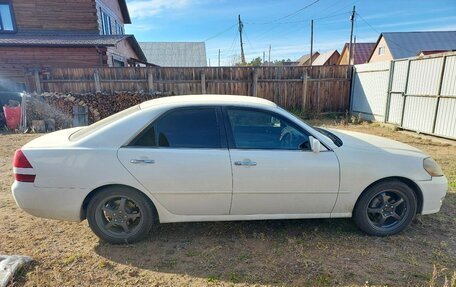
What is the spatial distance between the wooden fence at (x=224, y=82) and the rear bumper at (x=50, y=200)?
877 centimetres

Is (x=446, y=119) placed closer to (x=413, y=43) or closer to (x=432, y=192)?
(x=432, y=192)

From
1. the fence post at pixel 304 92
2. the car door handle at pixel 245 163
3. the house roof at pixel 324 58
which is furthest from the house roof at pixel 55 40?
the house roof at pixel 324 58

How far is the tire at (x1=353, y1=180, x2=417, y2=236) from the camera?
3008 mm

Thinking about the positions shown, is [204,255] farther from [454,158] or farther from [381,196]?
[454,158]

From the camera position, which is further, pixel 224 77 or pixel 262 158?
pixel 224 77

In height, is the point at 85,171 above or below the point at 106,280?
above

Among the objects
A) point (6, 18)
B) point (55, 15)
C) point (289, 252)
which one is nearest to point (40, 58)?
point (55, 15)

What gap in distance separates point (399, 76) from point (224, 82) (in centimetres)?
636

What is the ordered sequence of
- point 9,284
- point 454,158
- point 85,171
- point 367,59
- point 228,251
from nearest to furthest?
point 9,284
point 85,171
point 228,251
point 454,158
point 367,59

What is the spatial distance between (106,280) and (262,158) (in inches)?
71.9

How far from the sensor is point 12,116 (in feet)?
32.0

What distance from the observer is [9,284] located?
2.36 m

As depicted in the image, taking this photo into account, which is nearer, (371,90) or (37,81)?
(37,81)

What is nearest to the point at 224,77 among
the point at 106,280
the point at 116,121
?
the point at 116,121
